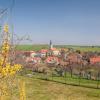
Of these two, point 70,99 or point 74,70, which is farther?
point 74,70

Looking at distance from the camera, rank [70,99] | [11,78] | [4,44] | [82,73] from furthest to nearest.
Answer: [82,73]
[70,99]
[11,78]
[4,44]

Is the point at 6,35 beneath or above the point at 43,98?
above

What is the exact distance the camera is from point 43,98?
32406 mm

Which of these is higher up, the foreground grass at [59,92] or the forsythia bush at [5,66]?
the forsythia bush at [5,66]

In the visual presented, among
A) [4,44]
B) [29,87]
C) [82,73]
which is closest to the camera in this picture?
[4,44]

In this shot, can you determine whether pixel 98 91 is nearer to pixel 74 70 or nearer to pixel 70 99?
pixel 70 99

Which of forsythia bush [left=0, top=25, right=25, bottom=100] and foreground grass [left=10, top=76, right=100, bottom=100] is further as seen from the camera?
foreground grass [left=10, top=76, right=100, bottom=100]

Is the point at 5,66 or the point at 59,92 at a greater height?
the point at 5,66

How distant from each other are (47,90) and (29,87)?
392 centimetres

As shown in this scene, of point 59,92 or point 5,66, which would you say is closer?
point 5,66

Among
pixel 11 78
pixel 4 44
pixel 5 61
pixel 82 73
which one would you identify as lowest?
pixel 82 73

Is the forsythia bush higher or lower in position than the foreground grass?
higher

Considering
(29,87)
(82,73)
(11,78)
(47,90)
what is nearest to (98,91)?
(47,90)

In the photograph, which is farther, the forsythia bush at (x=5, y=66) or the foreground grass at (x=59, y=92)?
the foreground grass at (x=59, y=92)
